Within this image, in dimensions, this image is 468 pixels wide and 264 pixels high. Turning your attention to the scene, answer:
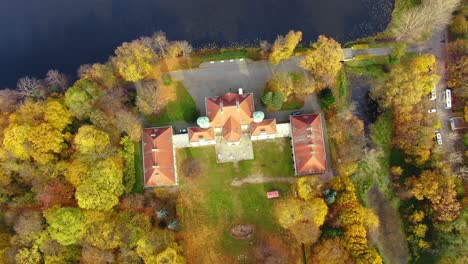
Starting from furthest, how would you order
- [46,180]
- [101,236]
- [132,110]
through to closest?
[132,110], [46,180], [101,236]

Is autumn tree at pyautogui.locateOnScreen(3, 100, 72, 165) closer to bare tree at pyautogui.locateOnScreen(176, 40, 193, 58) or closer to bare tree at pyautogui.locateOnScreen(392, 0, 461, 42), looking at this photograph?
bare tree at pyautogui.locateOnScreen(176, 40, 193, 58)

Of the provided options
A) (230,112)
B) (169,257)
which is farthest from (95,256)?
(230,112)

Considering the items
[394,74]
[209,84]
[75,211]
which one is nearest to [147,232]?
[75,211]

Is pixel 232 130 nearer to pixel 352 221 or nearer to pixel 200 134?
pixel 200 134

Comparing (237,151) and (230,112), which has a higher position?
(230,112)

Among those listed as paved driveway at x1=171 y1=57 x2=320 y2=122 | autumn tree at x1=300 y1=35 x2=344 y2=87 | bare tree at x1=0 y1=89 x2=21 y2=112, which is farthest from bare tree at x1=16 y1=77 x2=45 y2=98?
autumn tree at x1=300 y1=35 x2=344 y2=87

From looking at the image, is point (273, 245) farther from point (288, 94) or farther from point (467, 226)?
point (467, 226)

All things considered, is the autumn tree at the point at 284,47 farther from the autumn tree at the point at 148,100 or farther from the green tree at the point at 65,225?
the green tree at the point at 65,225
